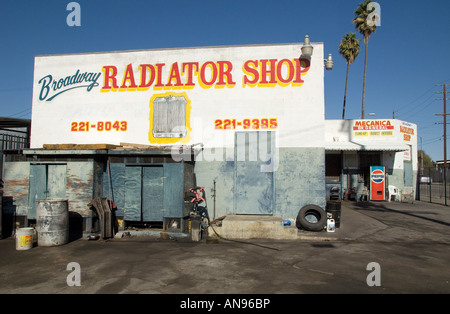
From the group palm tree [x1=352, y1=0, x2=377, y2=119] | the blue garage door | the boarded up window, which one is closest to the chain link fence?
palm tree [x1=352, y1=0, x2=377, y2=119]

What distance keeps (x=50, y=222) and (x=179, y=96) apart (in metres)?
6.50

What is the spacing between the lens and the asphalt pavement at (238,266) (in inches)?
228

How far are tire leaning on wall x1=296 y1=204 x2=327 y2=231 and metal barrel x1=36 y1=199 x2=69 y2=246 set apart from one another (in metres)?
7.92

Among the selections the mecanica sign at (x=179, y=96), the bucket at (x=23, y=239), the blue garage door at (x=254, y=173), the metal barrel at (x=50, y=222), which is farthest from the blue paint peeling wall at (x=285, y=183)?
the bucket at (x=23, y=239)

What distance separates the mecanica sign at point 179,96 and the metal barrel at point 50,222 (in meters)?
4.25

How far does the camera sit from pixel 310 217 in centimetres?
1158

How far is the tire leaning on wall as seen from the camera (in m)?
10.9

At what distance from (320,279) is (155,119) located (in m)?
8.90

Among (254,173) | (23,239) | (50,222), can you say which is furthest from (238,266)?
(23,239)

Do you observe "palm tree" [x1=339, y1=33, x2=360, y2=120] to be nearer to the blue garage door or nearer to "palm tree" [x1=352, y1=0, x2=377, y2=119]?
"palm tree" [x1=352, y1=0, x2=377, y2=119]

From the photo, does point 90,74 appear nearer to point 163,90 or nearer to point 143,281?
point 163,90

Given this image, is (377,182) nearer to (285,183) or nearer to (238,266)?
(285,183)

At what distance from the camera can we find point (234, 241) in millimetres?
9859
